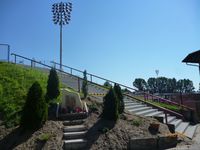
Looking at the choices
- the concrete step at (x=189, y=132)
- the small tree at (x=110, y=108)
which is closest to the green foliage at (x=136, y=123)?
the small tree at (x=110, y=108)

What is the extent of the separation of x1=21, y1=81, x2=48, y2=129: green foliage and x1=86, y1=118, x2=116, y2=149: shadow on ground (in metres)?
2.00

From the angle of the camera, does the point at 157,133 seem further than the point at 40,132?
Yes

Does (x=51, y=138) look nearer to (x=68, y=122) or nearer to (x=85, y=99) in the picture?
(x=68, y=122)

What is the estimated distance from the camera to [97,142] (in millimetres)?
11031


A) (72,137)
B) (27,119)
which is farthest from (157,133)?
(27,119)

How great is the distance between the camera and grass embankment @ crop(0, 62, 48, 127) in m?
12.8

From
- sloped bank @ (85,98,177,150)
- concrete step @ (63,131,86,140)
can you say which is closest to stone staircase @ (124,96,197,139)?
sloped bank @ (85,98,177,150)

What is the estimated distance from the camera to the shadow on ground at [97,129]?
11156mm

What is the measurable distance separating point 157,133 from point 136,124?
1.04 meters

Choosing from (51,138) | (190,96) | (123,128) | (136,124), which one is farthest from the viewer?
(190,96)

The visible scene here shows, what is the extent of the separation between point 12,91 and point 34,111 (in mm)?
4746

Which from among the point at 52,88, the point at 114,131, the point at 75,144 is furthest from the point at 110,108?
the point at 52,88

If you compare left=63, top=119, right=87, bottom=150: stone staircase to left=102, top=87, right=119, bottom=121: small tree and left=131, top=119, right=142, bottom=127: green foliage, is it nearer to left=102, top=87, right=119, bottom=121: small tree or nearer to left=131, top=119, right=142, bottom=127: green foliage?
left=102, top=87, right=119, bottom=121: small tree

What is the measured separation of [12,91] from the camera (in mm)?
15430
